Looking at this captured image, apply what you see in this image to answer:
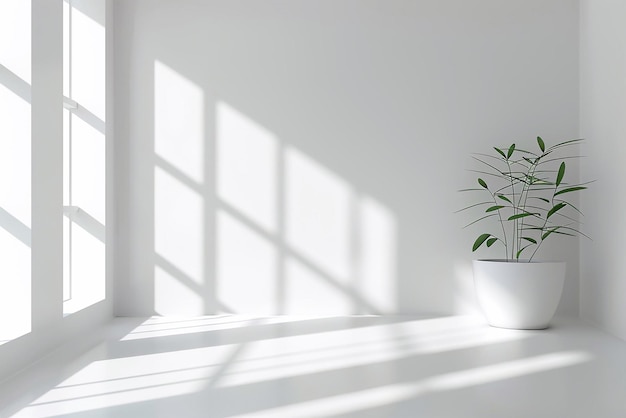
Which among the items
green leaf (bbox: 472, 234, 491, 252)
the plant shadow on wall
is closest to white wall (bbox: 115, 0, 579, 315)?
the plant shadow on wall

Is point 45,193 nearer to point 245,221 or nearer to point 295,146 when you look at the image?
point 245,221

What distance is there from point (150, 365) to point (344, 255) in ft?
5.09

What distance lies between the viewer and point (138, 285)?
3762mm

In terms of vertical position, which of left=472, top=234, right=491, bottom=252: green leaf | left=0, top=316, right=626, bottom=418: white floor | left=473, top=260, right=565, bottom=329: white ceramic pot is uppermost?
left=472, top=234, right=491, bottom=252: green leaf

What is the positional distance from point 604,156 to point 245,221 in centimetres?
199

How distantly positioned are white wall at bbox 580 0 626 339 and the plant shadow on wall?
1.16 metres

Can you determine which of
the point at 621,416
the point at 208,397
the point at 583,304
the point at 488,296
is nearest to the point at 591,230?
the point at 583,304

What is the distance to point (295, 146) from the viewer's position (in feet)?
12.4

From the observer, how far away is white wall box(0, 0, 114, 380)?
2.54 metres

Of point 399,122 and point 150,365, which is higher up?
point 399,122

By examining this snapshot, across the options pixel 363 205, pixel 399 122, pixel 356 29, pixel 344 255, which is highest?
pixel 356 29

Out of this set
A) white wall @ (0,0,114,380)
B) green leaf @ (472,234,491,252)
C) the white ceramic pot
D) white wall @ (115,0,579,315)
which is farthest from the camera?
white wall @ (115,0,579,315)

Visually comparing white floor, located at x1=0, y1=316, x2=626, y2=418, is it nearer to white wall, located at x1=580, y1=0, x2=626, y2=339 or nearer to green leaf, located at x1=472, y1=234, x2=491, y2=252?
white wall, located at x1=580, y1=0, x2=626, y2=339

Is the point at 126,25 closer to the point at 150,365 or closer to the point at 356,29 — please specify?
the point at 356,29
